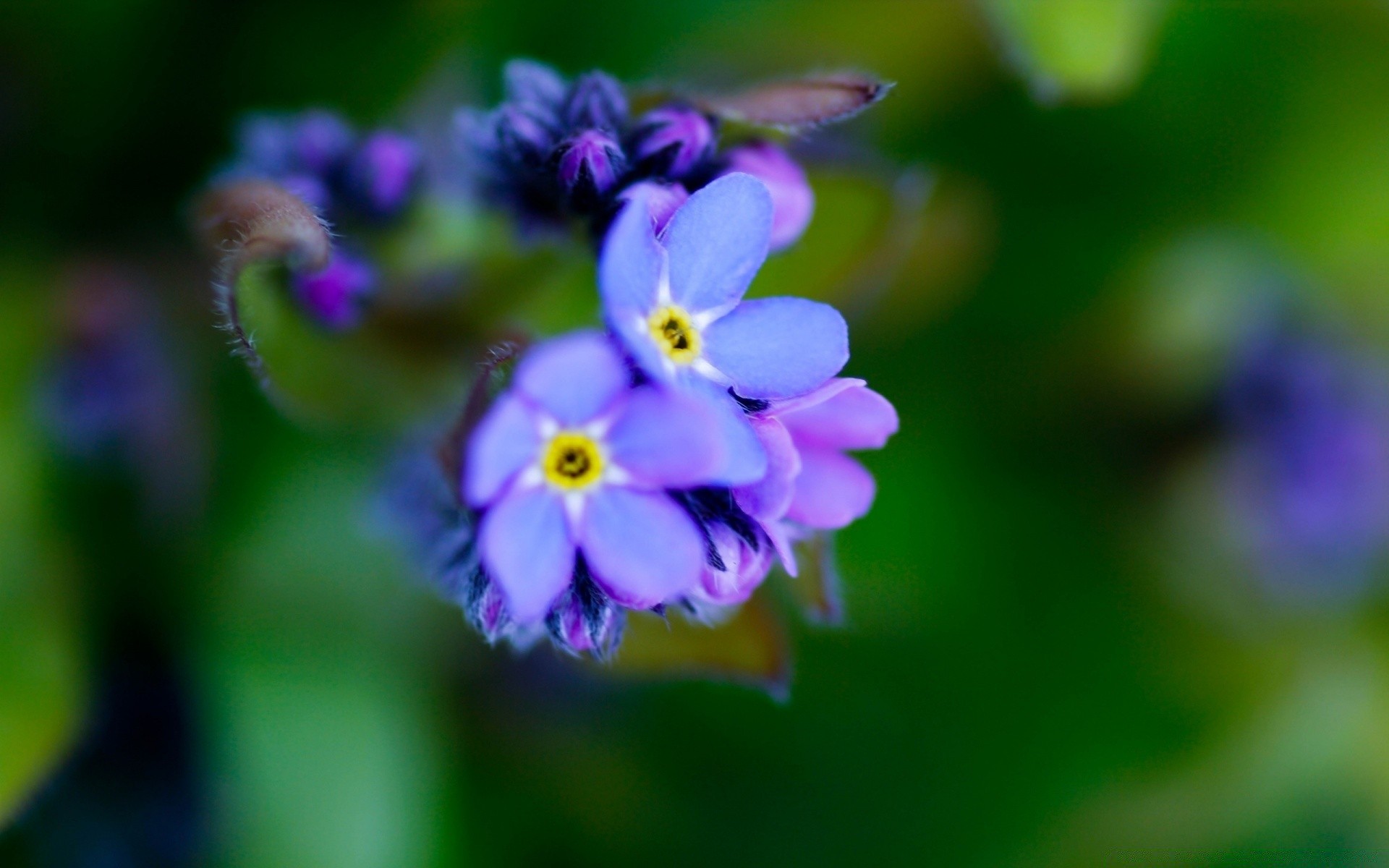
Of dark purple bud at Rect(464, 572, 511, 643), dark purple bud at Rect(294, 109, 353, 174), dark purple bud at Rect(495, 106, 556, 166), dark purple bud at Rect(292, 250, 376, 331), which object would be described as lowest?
dark purple bud at Rect(464, 572, 511, 643)

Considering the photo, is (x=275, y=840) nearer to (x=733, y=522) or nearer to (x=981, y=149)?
(x=733, y=522)

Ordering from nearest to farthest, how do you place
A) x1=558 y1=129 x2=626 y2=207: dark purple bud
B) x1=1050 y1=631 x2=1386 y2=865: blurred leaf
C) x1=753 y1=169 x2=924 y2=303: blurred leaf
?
x1=558 y1=129 x2=626 y2=207: dark purple bud → x1=753 y1=169 x2=924 y2=303: blurred leaf → x1=1050 y1=631 x2=1386 y2=865: blurred leaf

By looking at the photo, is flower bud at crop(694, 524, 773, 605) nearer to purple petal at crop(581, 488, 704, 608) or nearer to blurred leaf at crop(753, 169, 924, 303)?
purple petal at crop(581, 488, 704, 608)

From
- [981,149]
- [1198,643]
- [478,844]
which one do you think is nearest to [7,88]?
[478,844]

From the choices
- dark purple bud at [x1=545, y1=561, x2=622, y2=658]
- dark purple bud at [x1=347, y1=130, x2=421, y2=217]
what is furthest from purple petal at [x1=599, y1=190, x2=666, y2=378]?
dark purple bud at [x1=347, y1=130, x2=421, y2=217]

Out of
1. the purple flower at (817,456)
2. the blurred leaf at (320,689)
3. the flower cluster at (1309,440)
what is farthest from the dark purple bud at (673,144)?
the flower cluster at (1309,440)

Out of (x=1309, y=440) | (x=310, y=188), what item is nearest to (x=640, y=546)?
(x=310, y=188)

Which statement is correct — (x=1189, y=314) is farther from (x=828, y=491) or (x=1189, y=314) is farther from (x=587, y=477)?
(x=587, y=477)
